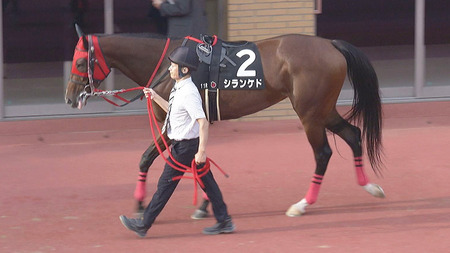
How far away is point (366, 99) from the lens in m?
9.31

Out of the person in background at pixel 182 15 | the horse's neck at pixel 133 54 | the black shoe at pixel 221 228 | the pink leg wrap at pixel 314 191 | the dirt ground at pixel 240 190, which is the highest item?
the person in background at pixel 182 15

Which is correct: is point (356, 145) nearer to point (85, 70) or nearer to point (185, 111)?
point (185, 111)

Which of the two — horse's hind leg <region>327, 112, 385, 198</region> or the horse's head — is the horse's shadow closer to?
horse's hind leg <region>327, 112, 385, 198</region>

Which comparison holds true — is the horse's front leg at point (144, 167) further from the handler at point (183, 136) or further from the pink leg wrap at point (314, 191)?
the pink leg wrap at point (314, 191)


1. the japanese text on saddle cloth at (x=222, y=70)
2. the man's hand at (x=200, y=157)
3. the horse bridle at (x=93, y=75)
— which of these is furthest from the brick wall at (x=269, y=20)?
the man's hand at (x=200, y=157)

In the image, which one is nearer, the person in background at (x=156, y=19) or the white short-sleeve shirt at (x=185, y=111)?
the white short-sleeve shirt at (x=185, y=111)

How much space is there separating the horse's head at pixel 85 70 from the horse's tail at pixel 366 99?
7.14 feet

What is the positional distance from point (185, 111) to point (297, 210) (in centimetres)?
157

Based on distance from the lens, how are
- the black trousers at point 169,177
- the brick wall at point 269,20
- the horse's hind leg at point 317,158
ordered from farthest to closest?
the brick wall at point 269,20
the horse's hind leg at point 317,158
the black trousers at point 169,177

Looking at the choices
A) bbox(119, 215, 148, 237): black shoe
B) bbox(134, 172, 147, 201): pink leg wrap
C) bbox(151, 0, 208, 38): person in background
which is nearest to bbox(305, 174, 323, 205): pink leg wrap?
bbox(134, 172, 147, 201): pink leg wrap

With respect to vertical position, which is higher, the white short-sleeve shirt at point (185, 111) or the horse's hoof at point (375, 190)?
the white short-sleeve shirt at point (185, 111)

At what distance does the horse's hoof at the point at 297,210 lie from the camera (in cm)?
871

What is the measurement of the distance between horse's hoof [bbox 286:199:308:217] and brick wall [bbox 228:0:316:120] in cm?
399

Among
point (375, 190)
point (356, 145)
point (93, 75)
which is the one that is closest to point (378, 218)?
point (375, 190)
